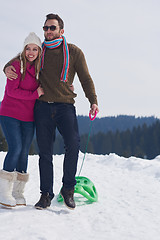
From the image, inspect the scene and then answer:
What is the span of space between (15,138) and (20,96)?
0.48 metres

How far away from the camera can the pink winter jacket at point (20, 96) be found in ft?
11.4

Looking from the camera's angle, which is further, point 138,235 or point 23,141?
point 23,141

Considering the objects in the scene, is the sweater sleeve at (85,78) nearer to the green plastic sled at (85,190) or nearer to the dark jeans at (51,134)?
the dark jeans at (51,134)

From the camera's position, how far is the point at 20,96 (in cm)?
347

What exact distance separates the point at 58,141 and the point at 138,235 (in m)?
73.8

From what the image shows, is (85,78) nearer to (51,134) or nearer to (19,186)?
(51,134)

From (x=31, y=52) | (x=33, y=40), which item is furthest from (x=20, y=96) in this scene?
(x=33, y=40)

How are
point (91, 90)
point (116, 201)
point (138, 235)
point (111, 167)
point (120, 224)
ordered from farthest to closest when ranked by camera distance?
point (111, 167) → point (116, 201) → point (91, 90) → point (120, 224) → point (138, 235)

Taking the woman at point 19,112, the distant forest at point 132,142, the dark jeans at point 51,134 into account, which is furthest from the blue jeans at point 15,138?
the distant forest at point 132,142

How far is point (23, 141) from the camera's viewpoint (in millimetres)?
3621

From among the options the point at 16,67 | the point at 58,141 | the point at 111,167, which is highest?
the point at 16,67

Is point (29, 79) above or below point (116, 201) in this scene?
above

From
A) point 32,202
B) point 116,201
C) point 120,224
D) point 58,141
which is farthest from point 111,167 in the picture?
point 58,141

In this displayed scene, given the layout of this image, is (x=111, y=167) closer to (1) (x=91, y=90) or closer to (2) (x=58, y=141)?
(1) (x=91, y=90)
